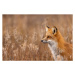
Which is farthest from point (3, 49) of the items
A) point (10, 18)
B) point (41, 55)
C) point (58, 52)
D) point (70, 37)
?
point (10, 18)

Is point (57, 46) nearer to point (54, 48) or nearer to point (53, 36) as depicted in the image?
point (54, 48)

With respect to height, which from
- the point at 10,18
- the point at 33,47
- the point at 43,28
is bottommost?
the point at 33,47

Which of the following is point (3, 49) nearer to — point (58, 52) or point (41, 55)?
point (41, 55)

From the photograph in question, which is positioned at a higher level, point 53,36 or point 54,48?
point 53,36

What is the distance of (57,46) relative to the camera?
6102mm

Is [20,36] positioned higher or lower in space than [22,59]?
higher

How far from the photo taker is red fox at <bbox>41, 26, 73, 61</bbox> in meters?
6.00

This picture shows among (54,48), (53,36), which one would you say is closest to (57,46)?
(54,48)

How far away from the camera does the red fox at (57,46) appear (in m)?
6.00

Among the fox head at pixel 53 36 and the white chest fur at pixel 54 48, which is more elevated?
the fox head at pixel 53 36

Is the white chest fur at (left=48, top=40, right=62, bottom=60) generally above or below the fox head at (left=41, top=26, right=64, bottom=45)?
below

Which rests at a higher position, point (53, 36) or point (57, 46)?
point (53, 36)

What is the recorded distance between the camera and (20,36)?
6.49 meters

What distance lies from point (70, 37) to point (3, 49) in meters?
2.59
